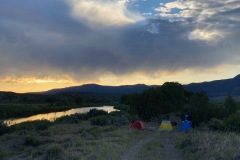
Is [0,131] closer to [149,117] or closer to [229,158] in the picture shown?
[149,117]

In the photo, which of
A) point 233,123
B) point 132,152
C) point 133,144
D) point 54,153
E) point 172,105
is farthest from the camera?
point 172,105

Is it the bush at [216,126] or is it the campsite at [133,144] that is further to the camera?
the bush at [216,126]

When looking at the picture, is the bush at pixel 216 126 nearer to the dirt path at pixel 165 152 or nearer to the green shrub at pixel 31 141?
the dirt path at pixel 165 152

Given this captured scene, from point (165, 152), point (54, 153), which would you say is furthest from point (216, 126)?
point (54, 153)

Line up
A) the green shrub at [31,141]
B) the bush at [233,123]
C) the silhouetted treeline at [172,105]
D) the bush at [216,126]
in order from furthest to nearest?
the silhouetted treeline at [172,105]
the bush at [216,126]
the bush at [233,123]
the green shrub at [31,141]

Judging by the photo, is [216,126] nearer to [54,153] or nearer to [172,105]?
[54,153]

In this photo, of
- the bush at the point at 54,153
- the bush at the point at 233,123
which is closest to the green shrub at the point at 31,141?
the bush at the point at 54,153

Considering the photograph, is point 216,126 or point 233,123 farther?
point 216,126

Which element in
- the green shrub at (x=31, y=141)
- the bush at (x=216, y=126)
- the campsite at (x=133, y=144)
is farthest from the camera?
the bush at (x=216, y=126)

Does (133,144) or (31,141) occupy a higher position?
(31,141)

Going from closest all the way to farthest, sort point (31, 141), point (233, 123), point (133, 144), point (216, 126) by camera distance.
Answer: point (133, 144) → point (31, 141) → point (233, 123) → point (216, 126)

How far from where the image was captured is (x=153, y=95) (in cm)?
5359

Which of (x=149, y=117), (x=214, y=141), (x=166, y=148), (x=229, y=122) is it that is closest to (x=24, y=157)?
(x=166, y=148)

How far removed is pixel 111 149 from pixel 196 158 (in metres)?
5.08
